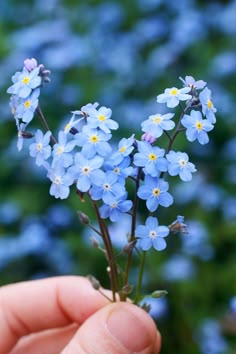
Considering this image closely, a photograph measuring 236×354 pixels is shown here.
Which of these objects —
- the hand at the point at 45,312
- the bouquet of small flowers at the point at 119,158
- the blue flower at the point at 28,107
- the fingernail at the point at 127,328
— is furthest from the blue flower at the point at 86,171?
the hand at the point at 45,312

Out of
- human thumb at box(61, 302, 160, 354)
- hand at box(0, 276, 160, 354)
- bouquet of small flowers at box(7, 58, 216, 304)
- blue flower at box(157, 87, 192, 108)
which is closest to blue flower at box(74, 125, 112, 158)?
bouquet of small flowers at box(7, 58, 216, 304)

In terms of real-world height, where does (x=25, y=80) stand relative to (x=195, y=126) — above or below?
above

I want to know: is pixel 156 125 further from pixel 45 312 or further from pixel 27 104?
pixel 45 312

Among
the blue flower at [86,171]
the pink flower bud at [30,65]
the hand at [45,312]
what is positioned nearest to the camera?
the blue flower at [86,171]

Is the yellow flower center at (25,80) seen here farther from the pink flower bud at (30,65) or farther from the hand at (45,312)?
the hand at (45,312)

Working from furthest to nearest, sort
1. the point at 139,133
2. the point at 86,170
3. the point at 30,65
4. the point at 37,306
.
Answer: the point at 139,133 < the point at 37,306 < the point at 30,65 < the point at 86,170

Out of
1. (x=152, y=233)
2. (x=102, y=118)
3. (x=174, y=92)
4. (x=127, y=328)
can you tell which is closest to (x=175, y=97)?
(x=174, y=92)
